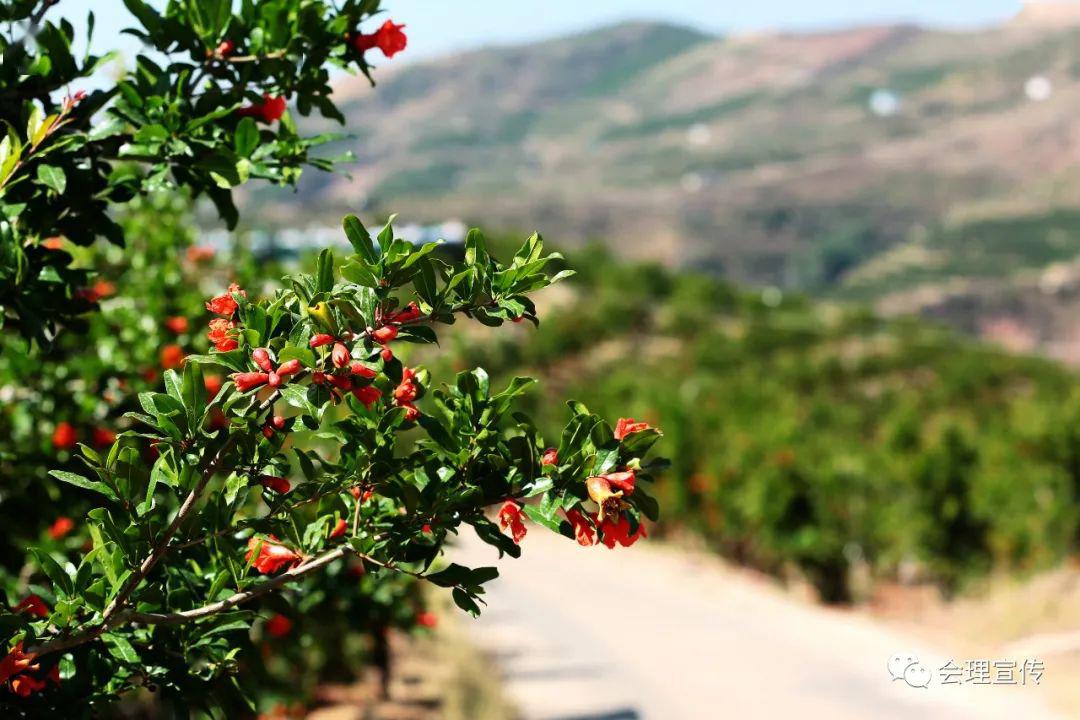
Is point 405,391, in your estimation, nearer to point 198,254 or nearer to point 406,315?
point 406,315

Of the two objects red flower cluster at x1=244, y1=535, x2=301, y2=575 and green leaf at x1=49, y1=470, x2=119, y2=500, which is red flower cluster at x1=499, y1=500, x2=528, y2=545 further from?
green leaf at x1=49, y1=470, x2=119, y2=500

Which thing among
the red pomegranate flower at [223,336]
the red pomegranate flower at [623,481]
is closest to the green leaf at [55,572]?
the red pomegranate flower at [223,336]

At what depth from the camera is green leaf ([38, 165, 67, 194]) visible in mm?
2262

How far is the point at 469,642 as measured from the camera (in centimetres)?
798

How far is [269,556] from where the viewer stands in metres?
2.08

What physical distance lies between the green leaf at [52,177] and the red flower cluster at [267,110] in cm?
43

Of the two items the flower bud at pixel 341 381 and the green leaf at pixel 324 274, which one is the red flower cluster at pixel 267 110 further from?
the flower bud at pixel 341 381

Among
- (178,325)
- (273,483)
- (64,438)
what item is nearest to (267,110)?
(273,483)

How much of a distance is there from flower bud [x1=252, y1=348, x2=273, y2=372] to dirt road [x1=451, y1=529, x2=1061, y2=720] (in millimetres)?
5065

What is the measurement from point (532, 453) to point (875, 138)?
175099 millimetres

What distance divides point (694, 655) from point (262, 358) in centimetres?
702

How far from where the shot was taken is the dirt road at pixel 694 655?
22.3ft

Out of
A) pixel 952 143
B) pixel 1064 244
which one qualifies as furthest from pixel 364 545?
pixel 952 143

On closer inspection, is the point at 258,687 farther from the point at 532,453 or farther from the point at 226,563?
the point at 532,453
